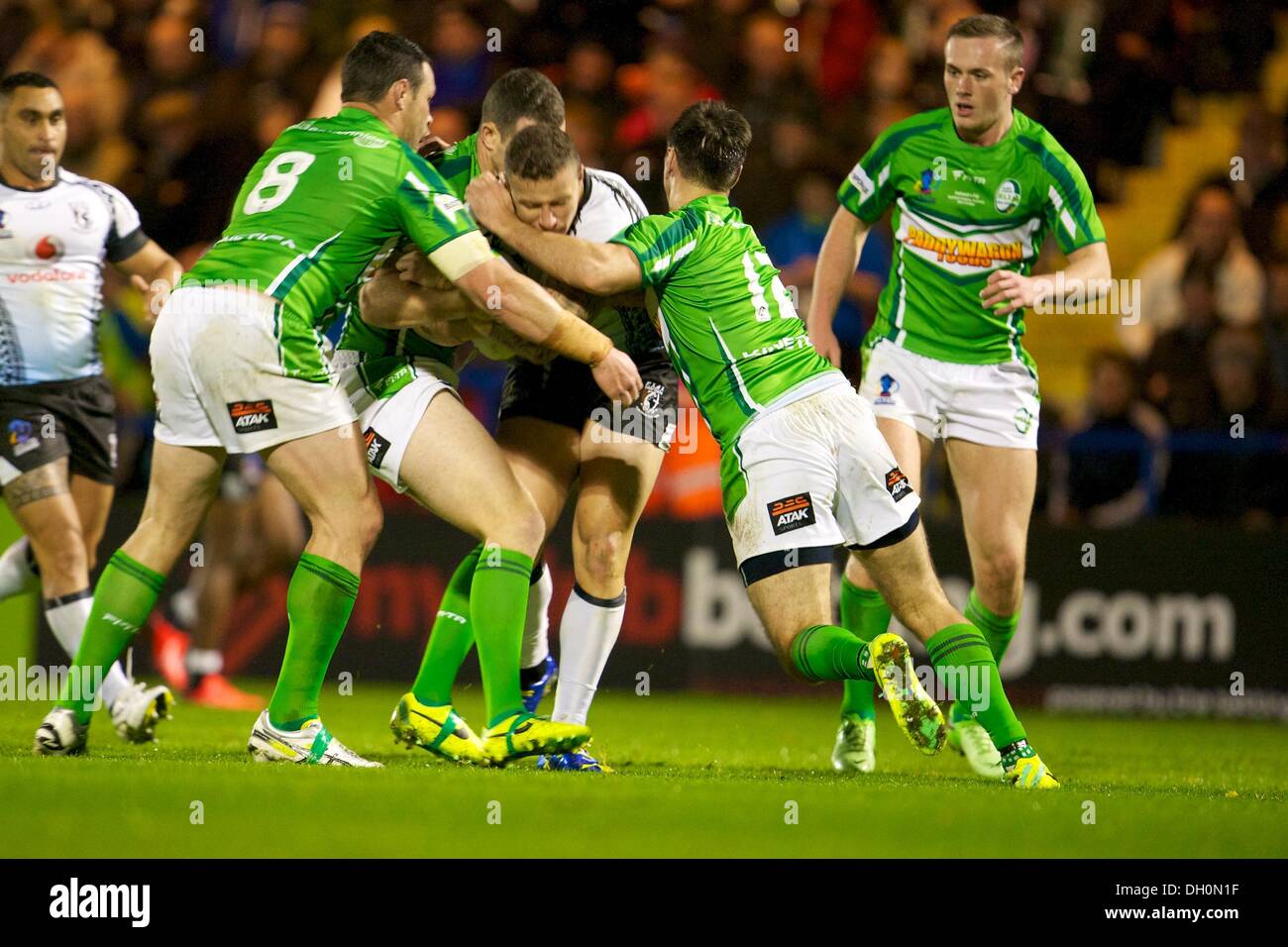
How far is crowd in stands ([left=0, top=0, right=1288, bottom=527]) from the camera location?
1125 cm

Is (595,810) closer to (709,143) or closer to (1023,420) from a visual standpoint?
(709,143)

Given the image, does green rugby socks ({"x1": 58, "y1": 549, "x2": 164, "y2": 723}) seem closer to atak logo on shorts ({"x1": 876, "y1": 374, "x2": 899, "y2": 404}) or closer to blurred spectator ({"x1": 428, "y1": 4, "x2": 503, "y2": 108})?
atak logo on shorts ({"x1": 876, "y1": 374, "x2": 899, "y2": 404})

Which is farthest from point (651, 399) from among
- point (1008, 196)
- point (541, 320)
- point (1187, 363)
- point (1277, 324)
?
point (1277, 324)

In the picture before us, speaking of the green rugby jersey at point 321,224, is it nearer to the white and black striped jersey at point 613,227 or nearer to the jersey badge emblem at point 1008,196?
the white and black striped jersey at point 613,227

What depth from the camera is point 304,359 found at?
5.92 m

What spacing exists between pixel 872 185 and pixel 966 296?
641 mm

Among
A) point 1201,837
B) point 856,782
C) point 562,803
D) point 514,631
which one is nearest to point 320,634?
point 514,631

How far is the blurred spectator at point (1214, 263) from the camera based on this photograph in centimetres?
1184

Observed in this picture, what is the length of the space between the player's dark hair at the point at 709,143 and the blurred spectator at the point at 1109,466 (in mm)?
5618

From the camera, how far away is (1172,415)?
11.3 meters

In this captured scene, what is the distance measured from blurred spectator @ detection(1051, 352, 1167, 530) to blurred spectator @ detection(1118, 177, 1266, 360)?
86 centimetres

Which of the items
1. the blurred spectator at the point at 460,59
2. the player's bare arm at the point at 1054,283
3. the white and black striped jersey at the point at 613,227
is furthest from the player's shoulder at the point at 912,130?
the blurred spectator at the point at 460,59

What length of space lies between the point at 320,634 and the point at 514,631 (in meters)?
0.71
